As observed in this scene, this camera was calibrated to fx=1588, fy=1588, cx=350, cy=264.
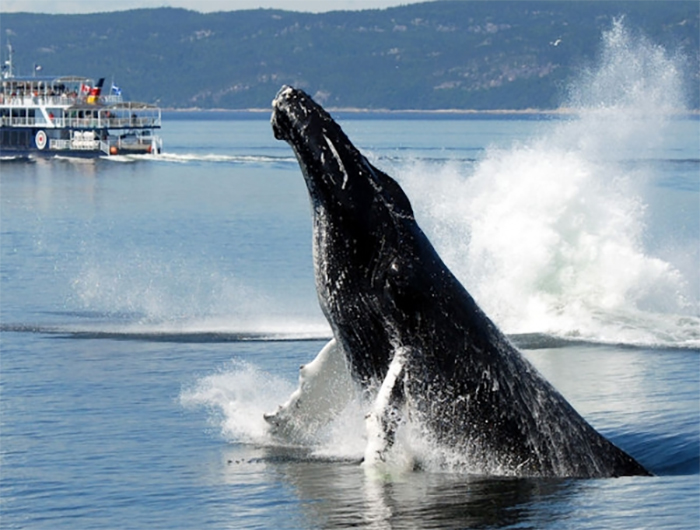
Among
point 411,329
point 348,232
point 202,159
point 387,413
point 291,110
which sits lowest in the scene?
point 387,413

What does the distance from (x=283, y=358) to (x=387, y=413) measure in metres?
9.64

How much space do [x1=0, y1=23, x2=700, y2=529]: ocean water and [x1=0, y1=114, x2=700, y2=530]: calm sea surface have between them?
0.04m

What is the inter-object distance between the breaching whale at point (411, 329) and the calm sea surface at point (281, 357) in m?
0.33

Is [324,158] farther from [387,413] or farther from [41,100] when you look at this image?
[41,100]

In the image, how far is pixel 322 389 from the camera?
40.3 ft

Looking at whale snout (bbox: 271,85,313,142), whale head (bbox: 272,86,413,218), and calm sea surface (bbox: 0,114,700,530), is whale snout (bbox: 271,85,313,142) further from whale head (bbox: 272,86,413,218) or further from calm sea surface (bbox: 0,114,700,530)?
calm sea surface (bbox: 0,114,700,530)

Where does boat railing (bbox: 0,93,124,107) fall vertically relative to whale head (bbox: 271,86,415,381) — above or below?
above

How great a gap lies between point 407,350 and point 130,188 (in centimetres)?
6637

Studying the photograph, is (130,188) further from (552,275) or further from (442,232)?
(552,275)

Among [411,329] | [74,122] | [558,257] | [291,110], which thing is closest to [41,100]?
[74,122]

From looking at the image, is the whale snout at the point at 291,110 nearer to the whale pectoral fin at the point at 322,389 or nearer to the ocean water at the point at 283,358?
the whale pectoral fin at the point at 322,389

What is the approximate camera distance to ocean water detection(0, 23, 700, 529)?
37.9 ft

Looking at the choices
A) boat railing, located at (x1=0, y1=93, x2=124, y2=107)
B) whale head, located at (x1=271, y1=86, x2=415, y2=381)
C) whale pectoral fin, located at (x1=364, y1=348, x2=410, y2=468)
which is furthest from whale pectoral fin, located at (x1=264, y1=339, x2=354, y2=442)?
boat railing, located at (x1=0, y1=93, x2=124, y2=107)

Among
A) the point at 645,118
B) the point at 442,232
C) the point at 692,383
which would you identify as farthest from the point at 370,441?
the point at 645,118
